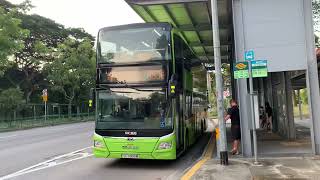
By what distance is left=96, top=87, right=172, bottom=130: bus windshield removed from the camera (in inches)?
458

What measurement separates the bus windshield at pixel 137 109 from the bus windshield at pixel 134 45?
898 mm

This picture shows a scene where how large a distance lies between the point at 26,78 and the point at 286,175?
4127 cm

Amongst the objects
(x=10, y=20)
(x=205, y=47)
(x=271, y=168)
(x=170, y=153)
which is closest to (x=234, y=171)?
(x=271, y=168)

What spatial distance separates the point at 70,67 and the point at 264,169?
3735 cm

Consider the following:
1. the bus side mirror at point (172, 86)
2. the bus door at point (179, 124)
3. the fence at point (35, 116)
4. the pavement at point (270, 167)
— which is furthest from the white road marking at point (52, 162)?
the fence at point (35, 116)

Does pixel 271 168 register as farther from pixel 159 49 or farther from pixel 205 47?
pixel 205 47

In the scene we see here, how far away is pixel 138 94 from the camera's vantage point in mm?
11719

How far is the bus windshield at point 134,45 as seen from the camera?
11734 millimetres

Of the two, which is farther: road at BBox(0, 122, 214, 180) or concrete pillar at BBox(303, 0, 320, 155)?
concrete pillar at BBox(303, 0, 320, 155)

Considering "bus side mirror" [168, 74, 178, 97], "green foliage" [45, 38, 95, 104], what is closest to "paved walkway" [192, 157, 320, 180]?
"bus side mirror" [168, 74, 178, 97]

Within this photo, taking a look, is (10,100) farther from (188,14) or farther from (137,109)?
(137,109)

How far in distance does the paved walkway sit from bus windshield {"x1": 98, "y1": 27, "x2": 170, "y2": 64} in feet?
11.2

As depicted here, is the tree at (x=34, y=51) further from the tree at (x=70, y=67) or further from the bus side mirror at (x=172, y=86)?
the bus side mirror at (x=172, y=86)

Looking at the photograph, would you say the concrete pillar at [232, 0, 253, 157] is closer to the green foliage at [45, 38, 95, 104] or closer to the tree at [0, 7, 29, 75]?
the tree at [0, 7, 29, 75]
